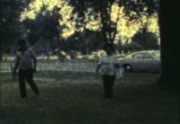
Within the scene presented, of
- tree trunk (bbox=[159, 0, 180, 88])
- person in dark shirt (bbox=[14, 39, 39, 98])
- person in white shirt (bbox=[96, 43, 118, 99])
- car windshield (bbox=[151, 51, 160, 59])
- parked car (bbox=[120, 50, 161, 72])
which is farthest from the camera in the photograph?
car windshield (bbox=[151, 51, 160, 59])

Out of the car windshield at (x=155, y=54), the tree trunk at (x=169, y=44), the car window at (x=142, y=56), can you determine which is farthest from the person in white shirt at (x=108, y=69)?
the car window at (x=142, y=56)

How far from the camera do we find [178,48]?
24219 millimetres

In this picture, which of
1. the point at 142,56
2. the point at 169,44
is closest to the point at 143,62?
the point at 142,56

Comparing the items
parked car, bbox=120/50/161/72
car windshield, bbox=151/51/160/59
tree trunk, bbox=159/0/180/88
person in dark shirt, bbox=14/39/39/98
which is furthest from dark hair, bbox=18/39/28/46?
car windshield, bbox=151/51/160/59

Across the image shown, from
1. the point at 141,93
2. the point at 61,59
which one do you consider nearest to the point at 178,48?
the point at 141,93

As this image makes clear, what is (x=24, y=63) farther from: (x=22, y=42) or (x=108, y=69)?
(x=108, y=69)

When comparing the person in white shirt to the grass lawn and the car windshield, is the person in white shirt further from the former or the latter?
the car windshield

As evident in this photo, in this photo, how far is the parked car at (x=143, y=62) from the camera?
39.8 m

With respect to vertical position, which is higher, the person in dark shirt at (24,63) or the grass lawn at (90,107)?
the person in dark shirt at (24,63)

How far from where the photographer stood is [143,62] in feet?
133

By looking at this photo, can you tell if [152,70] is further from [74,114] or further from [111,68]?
[74,114]

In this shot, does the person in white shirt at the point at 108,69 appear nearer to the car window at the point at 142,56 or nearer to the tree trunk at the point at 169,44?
the tree trunk at the point at 169,44

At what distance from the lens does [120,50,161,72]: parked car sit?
3977 centimetres

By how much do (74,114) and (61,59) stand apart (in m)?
56.8
